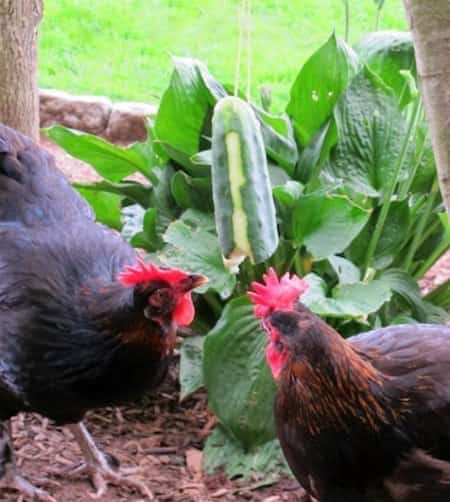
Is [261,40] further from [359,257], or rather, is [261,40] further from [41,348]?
[41,348]

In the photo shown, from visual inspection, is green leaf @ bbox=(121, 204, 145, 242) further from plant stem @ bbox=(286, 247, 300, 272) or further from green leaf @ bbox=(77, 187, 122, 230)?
plant stem @ bbox=(286, 247, 300, 272)

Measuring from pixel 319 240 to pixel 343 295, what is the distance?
293 millimetres

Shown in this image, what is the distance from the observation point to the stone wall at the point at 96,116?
7.23m

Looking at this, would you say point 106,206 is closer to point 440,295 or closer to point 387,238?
point 387,238

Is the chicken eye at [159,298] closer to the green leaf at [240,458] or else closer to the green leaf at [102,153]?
the green leaf at [240,458]

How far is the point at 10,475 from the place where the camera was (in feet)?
12.5

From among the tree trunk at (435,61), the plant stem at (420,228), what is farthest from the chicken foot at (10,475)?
the tree trunk at (435,61)

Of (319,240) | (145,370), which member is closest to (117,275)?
(145,370)

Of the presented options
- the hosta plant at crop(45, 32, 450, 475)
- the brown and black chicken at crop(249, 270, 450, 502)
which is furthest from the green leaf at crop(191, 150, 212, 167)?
the brown and black chicken at crop(249, 270, 450, 502)

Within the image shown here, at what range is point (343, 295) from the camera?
12.6 feet

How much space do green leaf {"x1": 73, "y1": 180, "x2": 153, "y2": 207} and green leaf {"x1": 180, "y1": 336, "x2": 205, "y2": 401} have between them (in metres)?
0.79

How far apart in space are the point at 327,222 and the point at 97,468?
142 cm

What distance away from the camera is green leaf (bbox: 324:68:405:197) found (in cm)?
421

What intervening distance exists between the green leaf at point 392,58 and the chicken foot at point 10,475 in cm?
235
